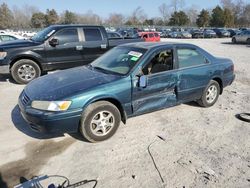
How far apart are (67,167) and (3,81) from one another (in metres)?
5.67

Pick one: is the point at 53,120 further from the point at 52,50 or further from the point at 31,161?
the point at 52,50

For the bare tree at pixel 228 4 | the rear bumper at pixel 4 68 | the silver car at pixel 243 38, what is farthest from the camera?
the bare tree at pixel 228 4

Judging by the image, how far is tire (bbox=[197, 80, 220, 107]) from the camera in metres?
5.59

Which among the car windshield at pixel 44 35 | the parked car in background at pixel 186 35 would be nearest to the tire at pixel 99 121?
the car windshield at pixel 44 35

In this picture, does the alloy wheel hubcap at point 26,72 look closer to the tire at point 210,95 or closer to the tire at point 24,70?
the tire at point 24,70

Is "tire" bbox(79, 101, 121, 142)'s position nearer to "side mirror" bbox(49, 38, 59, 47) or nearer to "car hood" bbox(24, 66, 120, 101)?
"car hood" bbox(24, 66, 120, 101)

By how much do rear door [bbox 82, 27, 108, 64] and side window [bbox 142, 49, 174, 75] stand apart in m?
4.08

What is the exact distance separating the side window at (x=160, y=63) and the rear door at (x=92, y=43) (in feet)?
13.4

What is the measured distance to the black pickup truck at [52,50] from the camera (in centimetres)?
735

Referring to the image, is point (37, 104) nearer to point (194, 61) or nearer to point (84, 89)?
point (84, 89)

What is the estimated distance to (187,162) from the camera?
3.57 metres

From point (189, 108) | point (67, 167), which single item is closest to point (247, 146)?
point (189, 108)

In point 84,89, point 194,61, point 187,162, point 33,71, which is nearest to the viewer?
point 187,162

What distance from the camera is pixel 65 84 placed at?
4086mm
